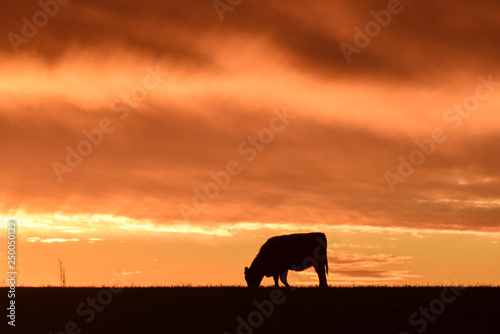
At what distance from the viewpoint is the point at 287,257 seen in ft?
117

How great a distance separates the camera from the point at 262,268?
117 feet
